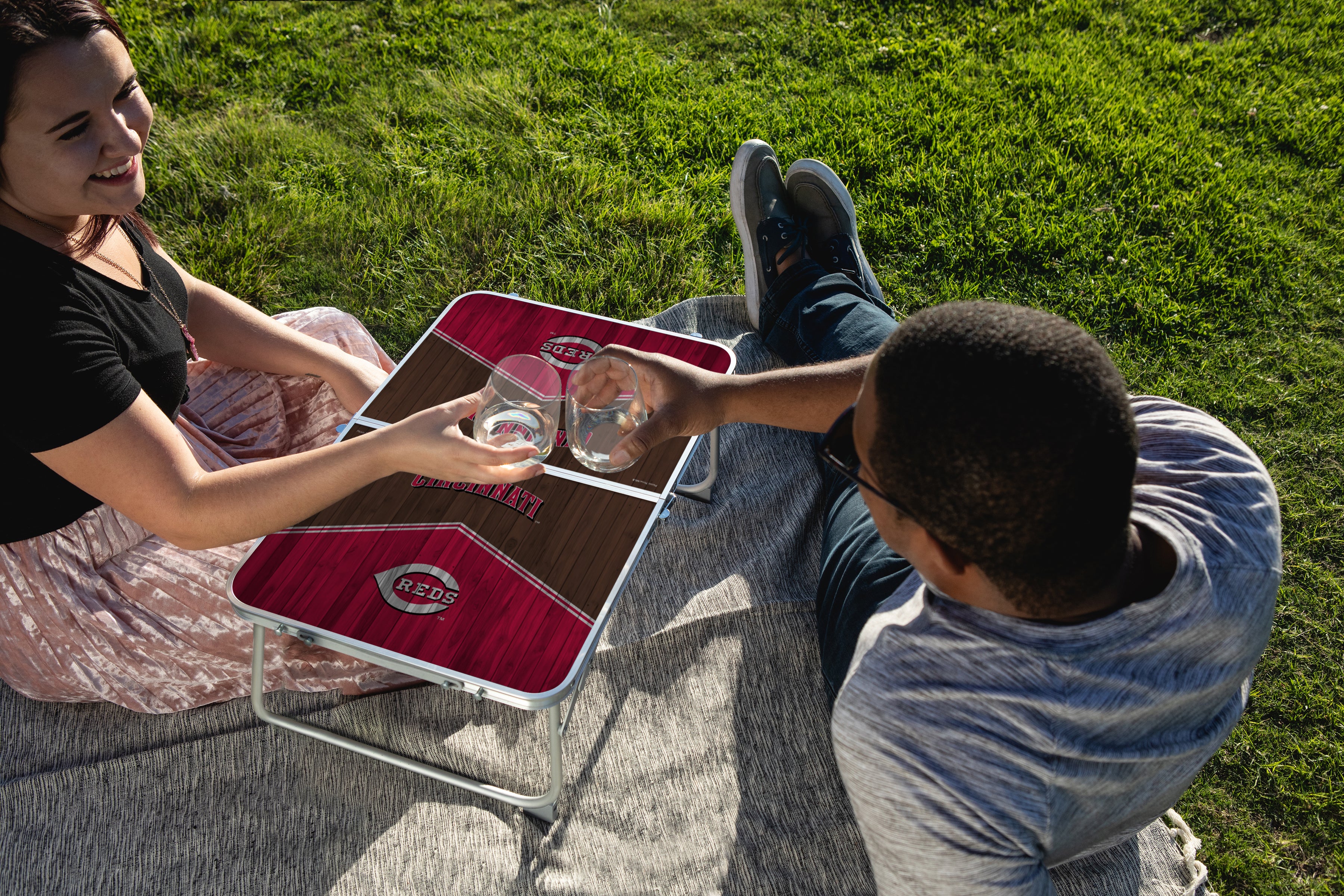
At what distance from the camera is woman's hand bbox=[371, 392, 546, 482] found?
2.31 m

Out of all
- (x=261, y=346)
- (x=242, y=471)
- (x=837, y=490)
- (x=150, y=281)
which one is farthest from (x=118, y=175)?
(x=837, y=490)

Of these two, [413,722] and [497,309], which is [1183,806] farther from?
[497,309]

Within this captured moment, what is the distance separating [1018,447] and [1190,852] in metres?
1.78

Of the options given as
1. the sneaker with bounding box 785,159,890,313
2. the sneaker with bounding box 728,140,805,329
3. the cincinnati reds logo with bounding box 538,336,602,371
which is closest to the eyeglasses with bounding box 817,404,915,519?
the cincinnati reds logo with bounding box 538,336,602,371

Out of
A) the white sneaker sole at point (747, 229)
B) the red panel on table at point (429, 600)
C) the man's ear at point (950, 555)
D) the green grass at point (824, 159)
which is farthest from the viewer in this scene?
the green grass at point (824, 159)

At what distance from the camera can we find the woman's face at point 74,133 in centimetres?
218

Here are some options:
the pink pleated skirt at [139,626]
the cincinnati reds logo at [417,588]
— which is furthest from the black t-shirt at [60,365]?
the cincinnati reds logo at [417,588]

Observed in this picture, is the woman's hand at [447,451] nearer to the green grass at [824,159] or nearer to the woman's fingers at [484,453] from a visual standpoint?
the woman's fingers at [484,453]

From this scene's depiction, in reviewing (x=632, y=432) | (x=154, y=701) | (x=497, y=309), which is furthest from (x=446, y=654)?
(x=497, y=309)

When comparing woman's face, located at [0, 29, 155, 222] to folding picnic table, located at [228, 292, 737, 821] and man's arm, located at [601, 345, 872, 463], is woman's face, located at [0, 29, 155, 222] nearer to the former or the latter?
folding picnic table, located at [228, 292, 737, 821]

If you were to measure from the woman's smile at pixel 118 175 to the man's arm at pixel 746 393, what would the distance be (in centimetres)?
139

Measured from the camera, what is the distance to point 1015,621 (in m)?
1.83

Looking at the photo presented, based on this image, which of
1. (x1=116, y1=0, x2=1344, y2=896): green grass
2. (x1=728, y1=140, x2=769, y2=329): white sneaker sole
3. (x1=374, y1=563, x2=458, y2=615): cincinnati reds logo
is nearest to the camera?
(x1=374, y1=563, x2=458, y2=615): cincinnati reds logo

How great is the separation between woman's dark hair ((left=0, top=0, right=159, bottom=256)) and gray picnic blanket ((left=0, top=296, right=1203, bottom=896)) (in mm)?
1763
